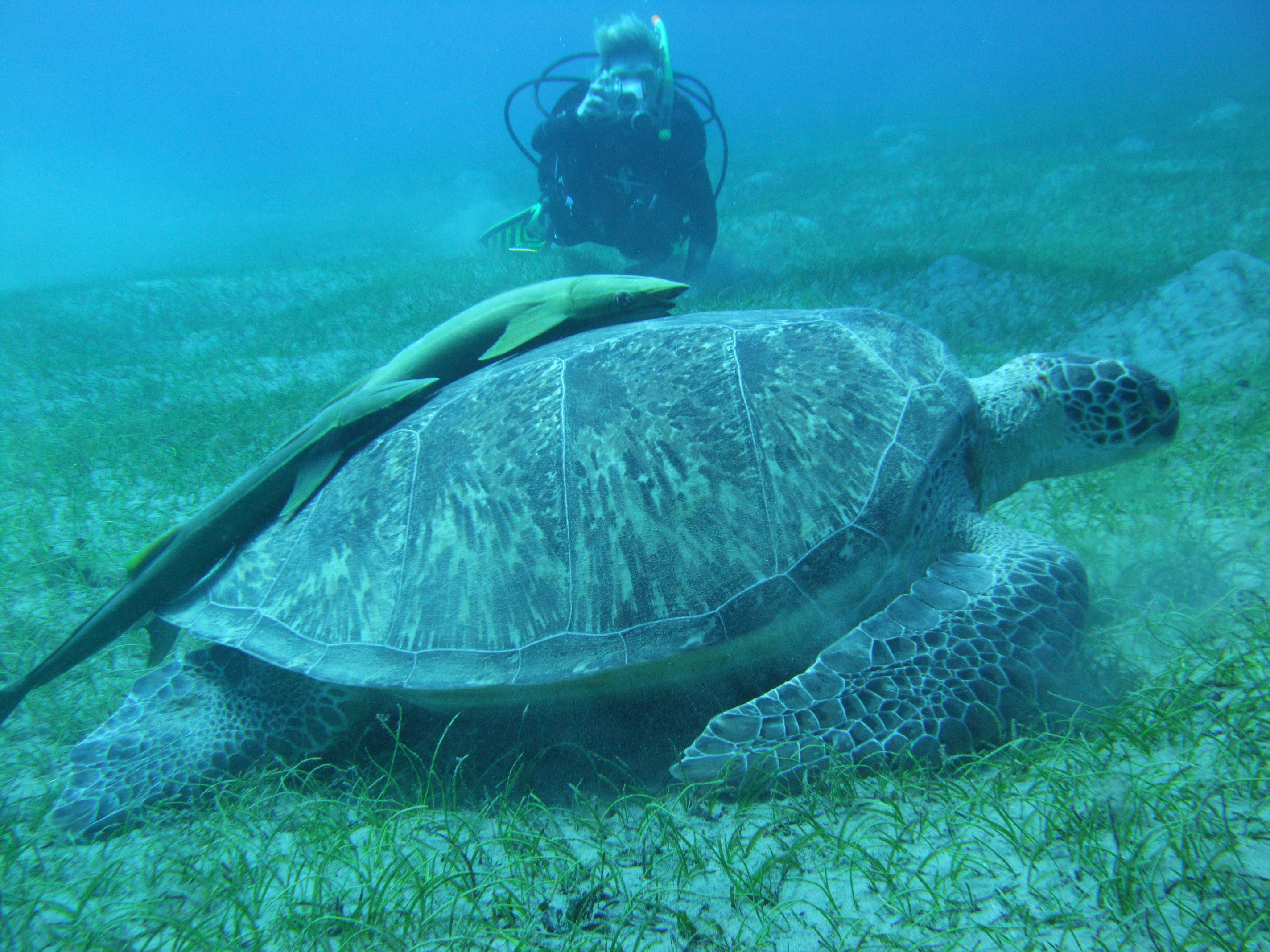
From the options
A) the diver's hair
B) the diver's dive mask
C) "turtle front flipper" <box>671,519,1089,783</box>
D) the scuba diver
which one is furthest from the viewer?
the diver's hair

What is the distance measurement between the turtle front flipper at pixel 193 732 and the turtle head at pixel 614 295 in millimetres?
2030

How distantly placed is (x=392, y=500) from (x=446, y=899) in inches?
53.4

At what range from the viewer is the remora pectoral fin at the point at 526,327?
2652 mm

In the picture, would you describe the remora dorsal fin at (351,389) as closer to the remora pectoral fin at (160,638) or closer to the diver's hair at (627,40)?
the remora pectoral fin at (160,638)

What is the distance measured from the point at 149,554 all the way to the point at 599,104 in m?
7.36

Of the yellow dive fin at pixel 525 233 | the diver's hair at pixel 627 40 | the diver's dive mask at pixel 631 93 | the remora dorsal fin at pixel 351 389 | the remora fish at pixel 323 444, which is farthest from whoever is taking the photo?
the yellow dive fin at pixel 525 233

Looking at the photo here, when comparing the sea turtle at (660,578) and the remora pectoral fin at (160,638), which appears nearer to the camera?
the sea turtle at (660,578)

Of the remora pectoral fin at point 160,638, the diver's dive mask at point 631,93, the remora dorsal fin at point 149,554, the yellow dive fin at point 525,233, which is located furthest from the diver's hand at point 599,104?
the remora pectoral fin at point 160,638

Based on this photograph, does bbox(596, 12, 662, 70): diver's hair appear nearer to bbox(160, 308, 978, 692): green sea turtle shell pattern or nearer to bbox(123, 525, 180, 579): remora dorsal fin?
bbox(160, 308, 978, 692): green sea turtle shell pattern

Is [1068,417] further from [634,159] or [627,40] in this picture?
[627,40]

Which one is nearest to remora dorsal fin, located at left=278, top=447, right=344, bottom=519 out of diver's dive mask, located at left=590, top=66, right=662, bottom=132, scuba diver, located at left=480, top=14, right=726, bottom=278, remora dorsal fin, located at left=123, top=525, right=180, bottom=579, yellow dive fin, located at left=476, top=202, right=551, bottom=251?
remora dorsal fin, located at left=123, top=525, right=180, bottom=579

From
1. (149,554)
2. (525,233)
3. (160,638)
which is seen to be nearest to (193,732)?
(160,638)

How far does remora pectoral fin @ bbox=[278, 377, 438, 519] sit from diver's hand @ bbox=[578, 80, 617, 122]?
21.5ft

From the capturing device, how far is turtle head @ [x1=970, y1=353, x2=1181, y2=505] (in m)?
2.40
